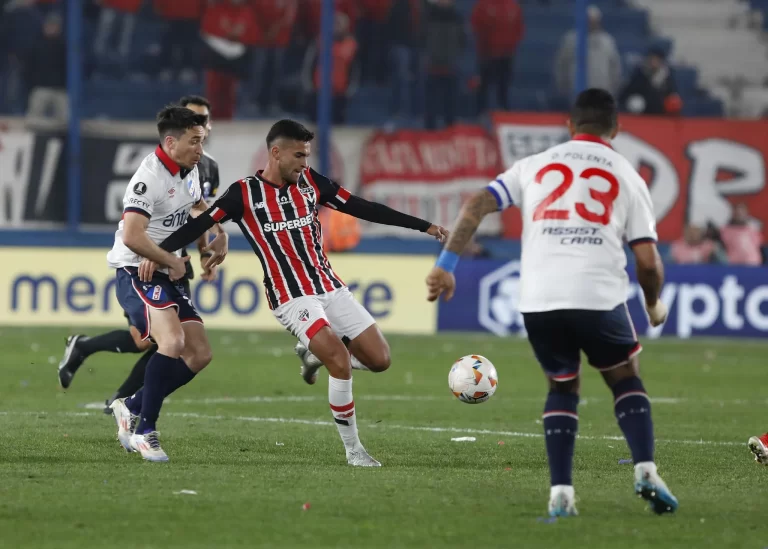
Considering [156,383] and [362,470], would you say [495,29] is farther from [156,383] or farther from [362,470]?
[362,470]

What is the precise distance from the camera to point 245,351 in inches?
628

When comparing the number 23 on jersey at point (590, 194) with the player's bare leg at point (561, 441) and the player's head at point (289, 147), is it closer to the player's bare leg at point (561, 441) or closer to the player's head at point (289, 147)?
the player's bare leg at point (561, 441)

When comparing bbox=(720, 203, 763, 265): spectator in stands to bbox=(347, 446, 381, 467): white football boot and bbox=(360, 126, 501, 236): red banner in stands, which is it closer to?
bbox=(360, 126, 501, 236): red banner in stands

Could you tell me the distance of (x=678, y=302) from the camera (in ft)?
60.0

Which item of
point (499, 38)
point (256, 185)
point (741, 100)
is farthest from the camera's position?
point (741, 100)

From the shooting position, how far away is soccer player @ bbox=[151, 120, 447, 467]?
7.88 meters

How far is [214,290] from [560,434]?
12.3 meters

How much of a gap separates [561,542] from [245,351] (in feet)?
34.8

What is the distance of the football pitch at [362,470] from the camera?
574cm

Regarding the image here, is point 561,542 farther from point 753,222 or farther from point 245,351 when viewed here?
point 753,222

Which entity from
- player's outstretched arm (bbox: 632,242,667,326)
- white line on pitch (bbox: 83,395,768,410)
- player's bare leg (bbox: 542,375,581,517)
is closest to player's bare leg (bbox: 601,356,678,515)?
player's bare leg (bbox: 542,375,581,517)

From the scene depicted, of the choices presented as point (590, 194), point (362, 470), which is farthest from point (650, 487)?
point (362, 470)

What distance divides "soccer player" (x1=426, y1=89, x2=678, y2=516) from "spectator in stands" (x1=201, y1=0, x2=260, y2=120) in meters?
15.6

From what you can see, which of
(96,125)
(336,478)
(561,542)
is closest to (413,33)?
(96,125)
